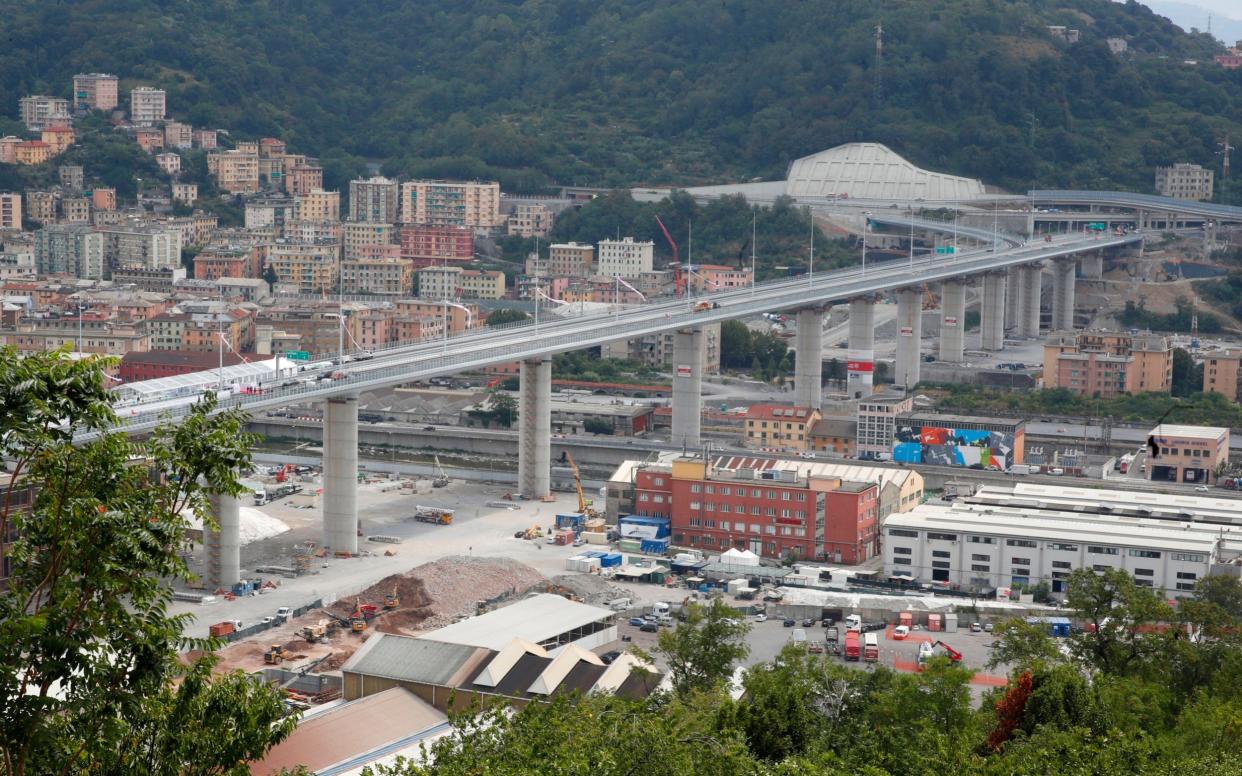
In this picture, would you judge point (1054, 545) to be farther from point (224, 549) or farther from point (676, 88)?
point (676, 88)

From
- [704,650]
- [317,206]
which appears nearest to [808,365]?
[704,650]

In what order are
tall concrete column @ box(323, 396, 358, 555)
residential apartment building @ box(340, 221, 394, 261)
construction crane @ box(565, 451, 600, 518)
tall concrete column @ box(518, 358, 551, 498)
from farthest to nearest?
residential apartment building @ box(340, 221, 394, 261)
tall concrete column @ box(518, 358, 551, 498)
construction crane @ box(565, 451, 600, 518)
tall concrete column @ box(323, 396, 358, 555)

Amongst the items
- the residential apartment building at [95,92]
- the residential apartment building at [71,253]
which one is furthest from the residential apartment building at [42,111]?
the residential apartment building at [71,253]

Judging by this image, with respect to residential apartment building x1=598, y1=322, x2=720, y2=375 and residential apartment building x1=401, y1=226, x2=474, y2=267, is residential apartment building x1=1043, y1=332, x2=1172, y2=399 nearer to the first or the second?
residential apartment building x1=598, y1=322, x2=720, y2=375

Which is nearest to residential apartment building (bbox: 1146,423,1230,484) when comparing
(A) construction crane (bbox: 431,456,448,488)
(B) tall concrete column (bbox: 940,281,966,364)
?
(A) construction crane (bbox: 431,456,448,488)

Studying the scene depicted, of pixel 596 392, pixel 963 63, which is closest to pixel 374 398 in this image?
pixel 596 392

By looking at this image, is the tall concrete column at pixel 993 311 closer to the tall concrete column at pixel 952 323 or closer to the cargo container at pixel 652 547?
the tall concrete column at pixel 952 323

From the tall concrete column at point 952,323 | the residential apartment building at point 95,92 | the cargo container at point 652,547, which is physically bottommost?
the cargo container at point 652,547
